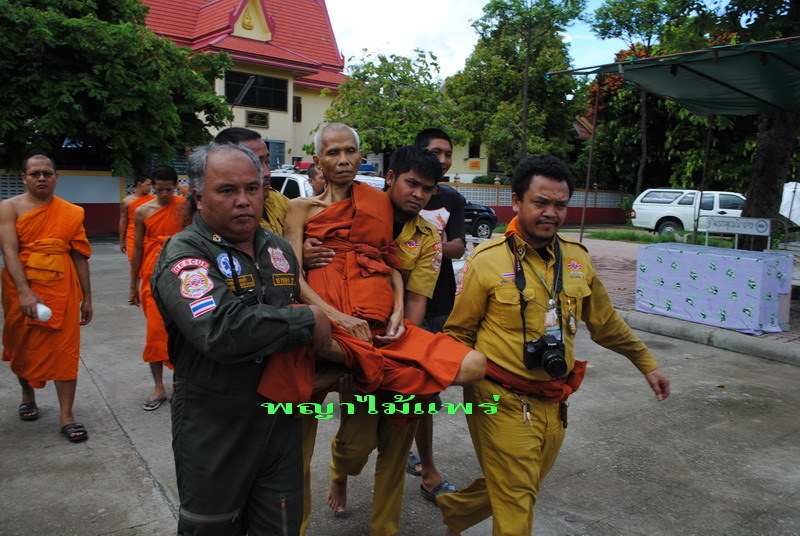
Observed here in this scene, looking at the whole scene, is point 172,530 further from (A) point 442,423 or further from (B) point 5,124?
(B) point 5,124

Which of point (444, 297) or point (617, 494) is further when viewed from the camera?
point (444, 297)

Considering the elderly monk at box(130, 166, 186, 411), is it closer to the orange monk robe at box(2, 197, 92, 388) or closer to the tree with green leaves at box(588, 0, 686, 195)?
the orange monk robe at box(2, 197, 92, 388)

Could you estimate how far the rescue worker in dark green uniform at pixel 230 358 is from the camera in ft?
5.88

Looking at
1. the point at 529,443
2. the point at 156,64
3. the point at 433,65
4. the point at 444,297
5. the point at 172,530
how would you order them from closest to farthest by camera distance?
1. the point at 529,443
2. the point at 172,530
3. the point at 444,297
4. the point at 156,64
5. the point at 433,65

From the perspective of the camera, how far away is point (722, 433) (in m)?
4.22

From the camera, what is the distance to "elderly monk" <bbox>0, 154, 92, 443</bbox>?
13.0ft

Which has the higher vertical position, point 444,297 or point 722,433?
point 444,297

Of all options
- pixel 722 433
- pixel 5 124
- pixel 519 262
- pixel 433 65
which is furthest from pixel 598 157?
pixel 519 262

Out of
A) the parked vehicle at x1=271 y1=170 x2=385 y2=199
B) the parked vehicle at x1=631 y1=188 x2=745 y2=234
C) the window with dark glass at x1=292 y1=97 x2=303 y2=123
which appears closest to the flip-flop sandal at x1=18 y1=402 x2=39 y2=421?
the parked vehicle at x1=271 y1=170 x2=385 y2=199

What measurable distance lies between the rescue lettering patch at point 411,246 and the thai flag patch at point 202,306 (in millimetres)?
1155

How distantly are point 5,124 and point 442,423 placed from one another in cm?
1284

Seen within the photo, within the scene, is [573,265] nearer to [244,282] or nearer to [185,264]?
[244,282]

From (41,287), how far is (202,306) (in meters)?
2.91

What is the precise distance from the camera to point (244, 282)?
6.30 ft
